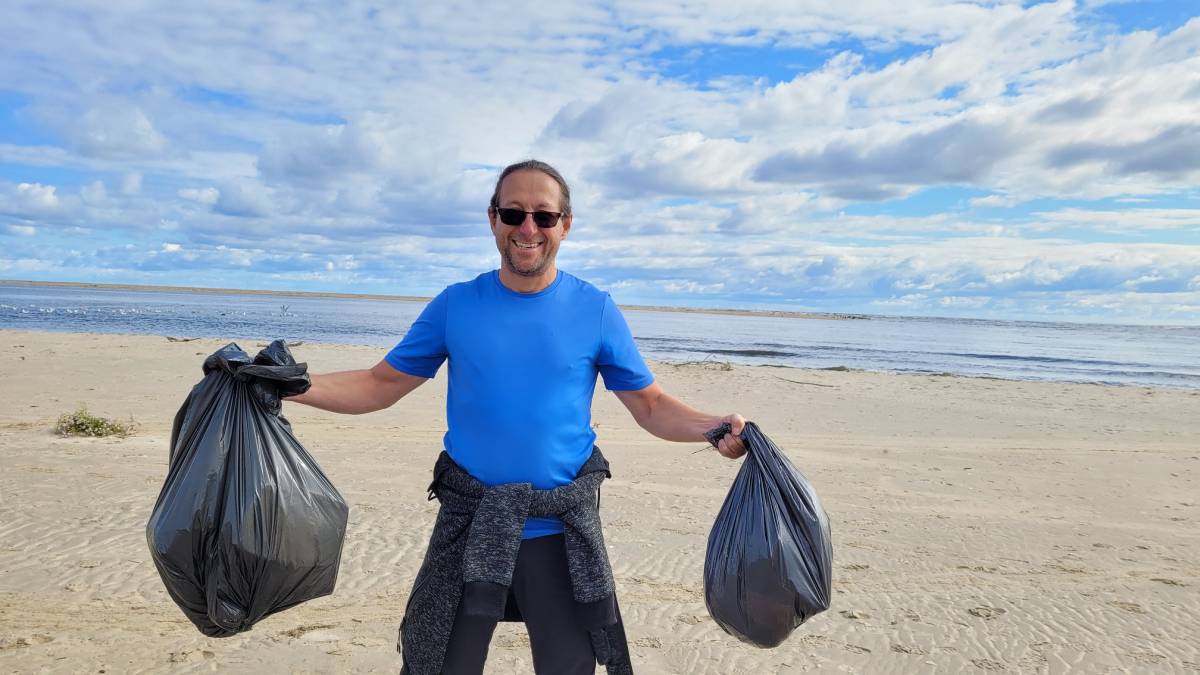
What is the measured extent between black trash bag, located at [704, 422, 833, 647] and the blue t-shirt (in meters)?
0.43

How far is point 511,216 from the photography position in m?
2.18

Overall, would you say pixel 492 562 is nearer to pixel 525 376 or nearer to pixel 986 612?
pixel 525 376

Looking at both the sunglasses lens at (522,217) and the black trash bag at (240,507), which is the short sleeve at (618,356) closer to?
the sunglasses lens at (522,217)

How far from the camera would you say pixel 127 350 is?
16.2 m

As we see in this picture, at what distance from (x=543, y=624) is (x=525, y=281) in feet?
3.06

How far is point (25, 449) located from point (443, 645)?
22.4 ft

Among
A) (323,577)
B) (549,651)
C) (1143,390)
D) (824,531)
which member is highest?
(824,531)

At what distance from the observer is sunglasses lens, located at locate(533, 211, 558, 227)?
7.11 ft

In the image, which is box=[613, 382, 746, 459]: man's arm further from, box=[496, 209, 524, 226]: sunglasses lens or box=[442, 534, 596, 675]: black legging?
box=[496, 209, 524, 226]: sunglasses lens

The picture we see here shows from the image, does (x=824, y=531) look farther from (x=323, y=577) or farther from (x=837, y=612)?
(x=837, y=612)

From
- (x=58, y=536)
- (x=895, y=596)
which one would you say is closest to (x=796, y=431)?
(x=895, y=596)

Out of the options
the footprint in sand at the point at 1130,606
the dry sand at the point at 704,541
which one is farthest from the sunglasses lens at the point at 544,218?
the footprint in sand at the point at 1130,606

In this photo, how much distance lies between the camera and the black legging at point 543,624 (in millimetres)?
2143

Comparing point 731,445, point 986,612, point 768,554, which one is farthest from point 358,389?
point 986,612
